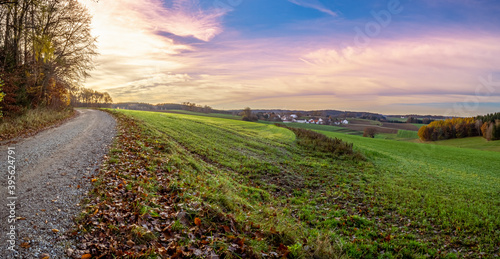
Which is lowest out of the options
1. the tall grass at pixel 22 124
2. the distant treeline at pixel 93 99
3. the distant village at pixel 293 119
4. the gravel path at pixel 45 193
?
the gravel path at pixel 45 193

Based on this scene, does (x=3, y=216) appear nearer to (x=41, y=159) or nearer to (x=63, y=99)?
(x=41, y=159)

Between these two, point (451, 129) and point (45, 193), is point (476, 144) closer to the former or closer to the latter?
point (451, 129)

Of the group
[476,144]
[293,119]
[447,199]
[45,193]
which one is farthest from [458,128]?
[45,193]

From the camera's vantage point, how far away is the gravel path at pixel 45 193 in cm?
452

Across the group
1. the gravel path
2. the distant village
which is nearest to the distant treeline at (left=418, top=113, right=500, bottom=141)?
the distant village

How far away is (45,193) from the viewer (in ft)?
21.2

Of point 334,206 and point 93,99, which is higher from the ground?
point 93,99

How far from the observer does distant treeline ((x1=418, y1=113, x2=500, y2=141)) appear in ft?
224

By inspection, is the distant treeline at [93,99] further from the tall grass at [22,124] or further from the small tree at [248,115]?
the tall grass at [22,124]

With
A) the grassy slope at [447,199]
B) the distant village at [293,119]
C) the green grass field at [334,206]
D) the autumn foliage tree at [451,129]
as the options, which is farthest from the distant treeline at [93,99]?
the autumn foliage tree at [451,129]

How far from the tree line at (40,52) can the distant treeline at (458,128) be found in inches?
3679

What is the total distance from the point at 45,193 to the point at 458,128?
97656 mm

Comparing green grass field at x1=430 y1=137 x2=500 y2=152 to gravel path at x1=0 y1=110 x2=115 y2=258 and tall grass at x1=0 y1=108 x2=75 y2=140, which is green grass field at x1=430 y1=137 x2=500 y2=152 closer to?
gravel path at x1=0 y1=110 x2=115 y2=258

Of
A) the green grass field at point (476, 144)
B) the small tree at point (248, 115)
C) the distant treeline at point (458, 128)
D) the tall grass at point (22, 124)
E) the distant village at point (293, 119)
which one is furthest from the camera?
the distant village at point (293, 119)
